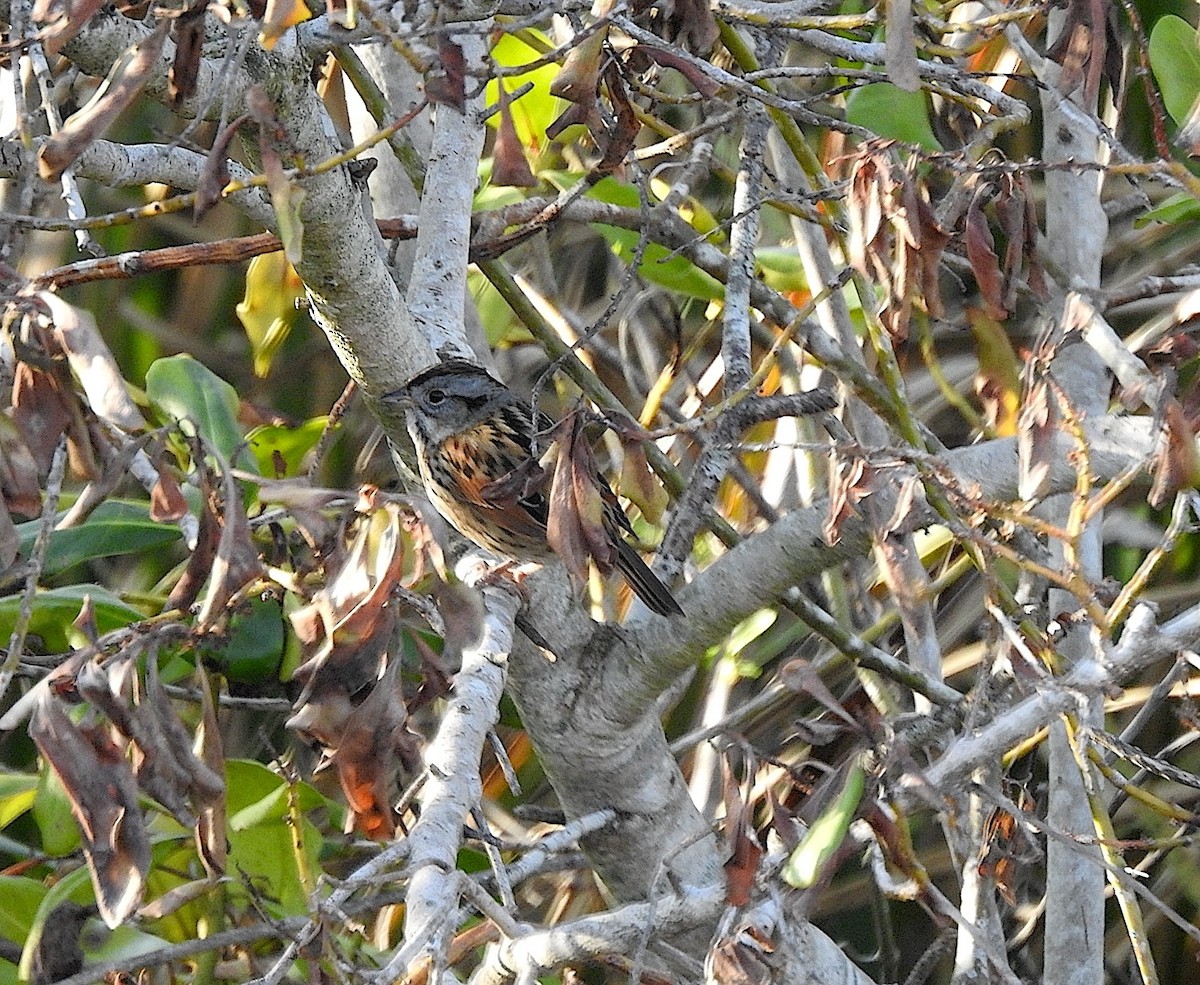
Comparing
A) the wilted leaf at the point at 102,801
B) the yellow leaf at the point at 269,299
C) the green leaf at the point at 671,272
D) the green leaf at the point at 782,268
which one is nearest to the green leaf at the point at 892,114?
the green leaf at the point at 671,272

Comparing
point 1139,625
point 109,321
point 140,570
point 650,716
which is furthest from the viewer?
point 109,321

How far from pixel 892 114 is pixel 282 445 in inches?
58.8

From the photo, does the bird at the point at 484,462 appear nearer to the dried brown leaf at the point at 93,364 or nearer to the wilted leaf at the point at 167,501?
the wilted leaf at the point at 167,501

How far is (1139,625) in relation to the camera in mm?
1837

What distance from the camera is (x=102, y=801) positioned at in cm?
139

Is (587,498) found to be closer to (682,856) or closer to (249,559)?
(249,559)

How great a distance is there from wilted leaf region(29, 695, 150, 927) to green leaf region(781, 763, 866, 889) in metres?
0.76

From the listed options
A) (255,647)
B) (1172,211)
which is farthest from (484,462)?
(1172,211)

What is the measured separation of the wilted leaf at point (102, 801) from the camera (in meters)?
1.37

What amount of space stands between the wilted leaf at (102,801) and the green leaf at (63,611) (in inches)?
41.4

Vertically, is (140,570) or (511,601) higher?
(511,601)

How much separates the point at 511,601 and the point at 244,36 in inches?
40.4

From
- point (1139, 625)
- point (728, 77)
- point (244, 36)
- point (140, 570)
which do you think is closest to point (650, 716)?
point (1139, 625)

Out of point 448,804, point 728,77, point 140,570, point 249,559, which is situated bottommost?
point 140,570
